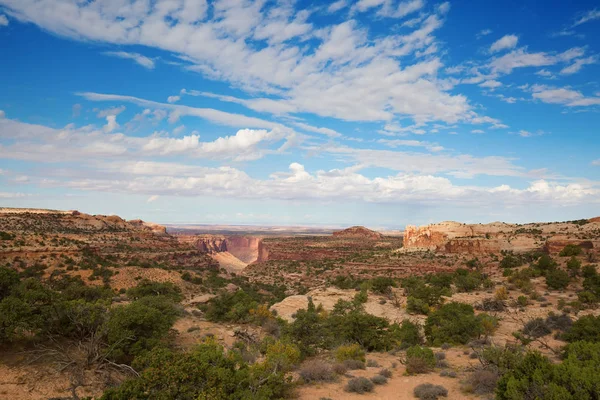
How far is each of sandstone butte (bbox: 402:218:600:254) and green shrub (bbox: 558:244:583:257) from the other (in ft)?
5.90

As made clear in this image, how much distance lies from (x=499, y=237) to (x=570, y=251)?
16.6 m

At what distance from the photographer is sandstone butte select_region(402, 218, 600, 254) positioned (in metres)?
41.9

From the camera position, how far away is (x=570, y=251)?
1460 inches

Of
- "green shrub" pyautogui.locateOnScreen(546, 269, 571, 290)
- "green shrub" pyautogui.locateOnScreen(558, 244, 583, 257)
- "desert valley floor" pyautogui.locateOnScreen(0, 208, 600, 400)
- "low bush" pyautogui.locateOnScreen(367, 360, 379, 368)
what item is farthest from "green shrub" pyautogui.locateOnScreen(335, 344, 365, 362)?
"green shrub" pyautogui.locateOnScreen(558, 244, 583, 257)

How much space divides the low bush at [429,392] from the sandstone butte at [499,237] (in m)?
39.3

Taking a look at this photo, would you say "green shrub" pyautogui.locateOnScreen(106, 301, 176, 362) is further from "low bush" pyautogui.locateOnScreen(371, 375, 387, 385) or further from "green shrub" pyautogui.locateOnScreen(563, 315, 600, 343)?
"green shrub" pyautogui.locateOnScreen(563, 315, 600, 343)

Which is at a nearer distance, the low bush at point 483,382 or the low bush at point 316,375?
the low bush at point 483,382

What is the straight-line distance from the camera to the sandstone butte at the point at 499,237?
41.9 m

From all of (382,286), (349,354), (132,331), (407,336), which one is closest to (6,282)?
(132,331)

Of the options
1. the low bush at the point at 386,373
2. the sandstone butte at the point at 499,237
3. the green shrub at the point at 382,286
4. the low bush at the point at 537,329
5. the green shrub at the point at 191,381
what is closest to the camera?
the green shrub at the point at 191,381

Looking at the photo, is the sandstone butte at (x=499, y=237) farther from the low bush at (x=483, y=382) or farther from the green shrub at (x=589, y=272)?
the low bush at (x=483, y=382)

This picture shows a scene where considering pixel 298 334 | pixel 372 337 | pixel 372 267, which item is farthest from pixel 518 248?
pixel 298 334

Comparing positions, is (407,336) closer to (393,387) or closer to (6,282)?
(393,387)

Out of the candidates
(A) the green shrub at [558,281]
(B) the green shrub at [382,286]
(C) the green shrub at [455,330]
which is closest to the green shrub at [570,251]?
(A) the green shrub at [558,281]
